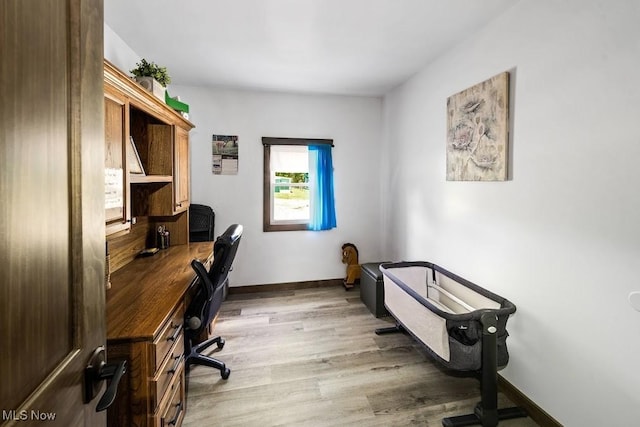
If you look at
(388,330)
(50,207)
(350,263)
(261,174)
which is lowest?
(388,330)

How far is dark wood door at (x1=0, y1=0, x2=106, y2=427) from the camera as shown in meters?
0.48

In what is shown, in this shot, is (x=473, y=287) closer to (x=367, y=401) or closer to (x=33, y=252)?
(x=367, y=401)

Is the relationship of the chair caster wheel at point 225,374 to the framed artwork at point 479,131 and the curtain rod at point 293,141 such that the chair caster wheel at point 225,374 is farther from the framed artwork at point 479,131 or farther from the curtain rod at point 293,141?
the curtain rod at point 293,141

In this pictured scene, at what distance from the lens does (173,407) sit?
1660 mm

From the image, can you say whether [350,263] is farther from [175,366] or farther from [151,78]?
[151,78]

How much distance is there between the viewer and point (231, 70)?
319 cm

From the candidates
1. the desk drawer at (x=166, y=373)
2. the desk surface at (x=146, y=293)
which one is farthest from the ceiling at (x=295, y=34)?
the desk drawer at (x=166, y=373)

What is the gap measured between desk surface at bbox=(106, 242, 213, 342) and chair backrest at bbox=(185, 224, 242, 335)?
13cm

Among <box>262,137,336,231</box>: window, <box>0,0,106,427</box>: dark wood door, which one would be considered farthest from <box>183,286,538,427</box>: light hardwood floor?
<box>0,0,106,427</box>: dark wood door

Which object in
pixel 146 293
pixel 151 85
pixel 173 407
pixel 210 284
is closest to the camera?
pixel 173 407

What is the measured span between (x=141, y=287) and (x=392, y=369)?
190cm

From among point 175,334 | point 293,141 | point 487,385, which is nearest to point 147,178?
point 175,334

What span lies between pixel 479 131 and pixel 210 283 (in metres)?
2.21

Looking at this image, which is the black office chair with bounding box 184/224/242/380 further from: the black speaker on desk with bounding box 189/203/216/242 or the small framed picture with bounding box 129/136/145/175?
the black speaker on desk with bounding box 189/203/216/242
